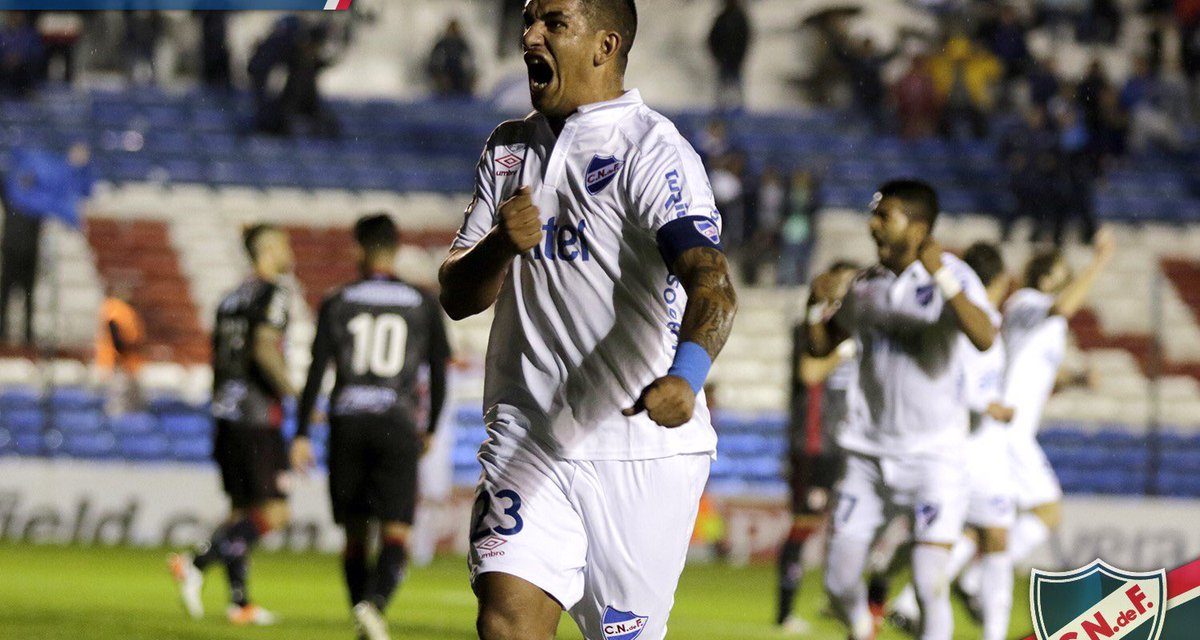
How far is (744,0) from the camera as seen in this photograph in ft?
72.8

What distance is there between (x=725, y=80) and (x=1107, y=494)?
7671 millimetres

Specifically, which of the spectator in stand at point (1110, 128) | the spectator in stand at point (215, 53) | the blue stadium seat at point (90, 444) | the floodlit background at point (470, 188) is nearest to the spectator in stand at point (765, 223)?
the floodlit background at point (470, 188)

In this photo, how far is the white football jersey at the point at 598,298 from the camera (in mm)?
4262

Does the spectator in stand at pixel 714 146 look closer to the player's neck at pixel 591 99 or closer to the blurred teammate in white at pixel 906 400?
the blurred teammate in white at pixel 906 400

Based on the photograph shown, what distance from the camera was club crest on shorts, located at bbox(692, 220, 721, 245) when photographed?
159 inches

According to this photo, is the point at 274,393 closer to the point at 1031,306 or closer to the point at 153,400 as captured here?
the point at 1031,306

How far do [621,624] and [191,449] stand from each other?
42.3ft

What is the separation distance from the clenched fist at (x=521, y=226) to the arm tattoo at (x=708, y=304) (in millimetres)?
361

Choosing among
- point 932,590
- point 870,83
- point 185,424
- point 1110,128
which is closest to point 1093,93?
point 1110,128

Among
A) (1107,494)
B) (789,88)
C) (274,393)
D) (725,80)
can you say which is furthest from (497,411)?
(789,88)

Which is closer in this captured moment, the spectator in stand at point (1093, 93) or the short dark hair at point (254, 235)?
the short dark hair at point (254, 235)

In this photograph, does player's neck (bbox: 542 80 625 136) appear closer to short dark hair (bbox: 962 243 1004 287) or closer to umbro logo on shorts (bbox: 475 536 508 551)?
umbro logo on shorts (bbox: 475 536 508 551)

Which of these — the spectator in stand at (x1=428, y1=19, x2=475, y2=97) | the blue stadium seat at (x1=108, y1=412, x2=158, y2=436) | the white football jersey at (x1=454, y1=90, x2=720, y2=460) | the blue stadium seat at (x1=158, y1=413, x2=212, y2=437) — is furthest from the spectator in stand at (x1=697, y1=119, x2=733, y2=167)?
the white football jersey at (x1=454, y1=90, x2=720, y2=460)

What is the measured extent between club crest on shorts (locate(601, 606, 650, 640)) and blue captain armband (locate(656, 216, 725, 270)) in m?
0.86
